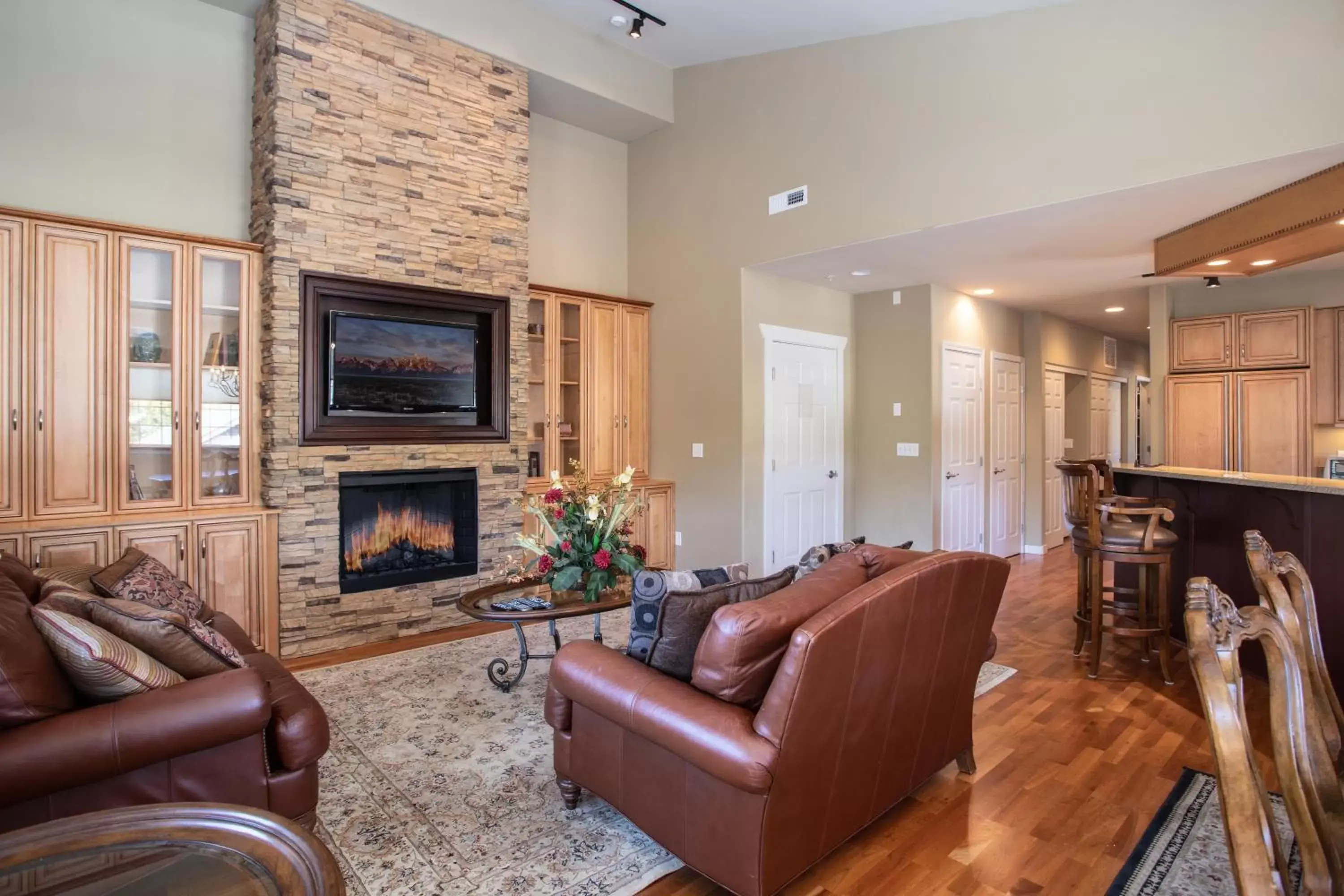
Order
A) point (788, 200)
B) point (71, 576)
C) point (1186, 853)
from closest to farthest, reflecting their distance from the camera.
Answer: point (1186, 853)
point (71, 576)
point (788, 200)

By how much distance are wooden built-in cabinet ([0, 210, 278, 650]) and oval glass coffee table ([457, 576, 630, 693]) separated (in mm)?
1487

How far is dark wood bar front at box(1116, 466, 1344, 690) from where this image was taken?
3229mm

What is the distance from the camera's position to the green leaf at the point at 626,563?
11.3 ft

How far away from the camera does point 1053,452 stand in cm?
784

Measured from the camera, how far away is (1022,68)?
402 centimetres

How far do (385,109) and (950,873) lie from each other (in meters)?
4.96

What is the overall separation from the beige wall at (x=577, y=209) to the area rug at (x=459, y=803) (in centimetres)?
357

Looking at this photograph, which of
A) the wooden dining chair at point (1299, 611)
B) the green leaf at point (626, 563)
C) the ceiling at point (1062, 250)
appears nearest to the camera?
the wooden dining chair at point (1299, 611)

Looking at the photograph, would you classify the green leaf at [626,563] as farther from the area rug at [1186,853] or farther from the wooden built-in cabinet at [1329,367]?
the wooden built-in cabinet at [1329,367]

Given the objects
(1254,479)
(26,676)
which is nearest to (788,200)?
(1254,479)

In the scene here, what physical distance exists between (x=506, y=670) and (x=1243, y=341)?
6.21m

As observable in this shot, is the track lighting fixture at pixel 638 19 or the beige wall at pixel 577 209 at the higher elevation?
the track lighting fixture at pixel 638 19

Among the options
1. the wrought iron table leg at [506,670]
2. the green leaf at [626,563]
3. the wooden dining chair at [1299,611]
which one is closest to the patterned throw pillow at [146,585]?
the wrought iron table leg at [506,670]

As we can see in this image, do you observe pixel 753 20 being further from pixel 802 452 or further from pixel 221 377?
pixel 221 377
